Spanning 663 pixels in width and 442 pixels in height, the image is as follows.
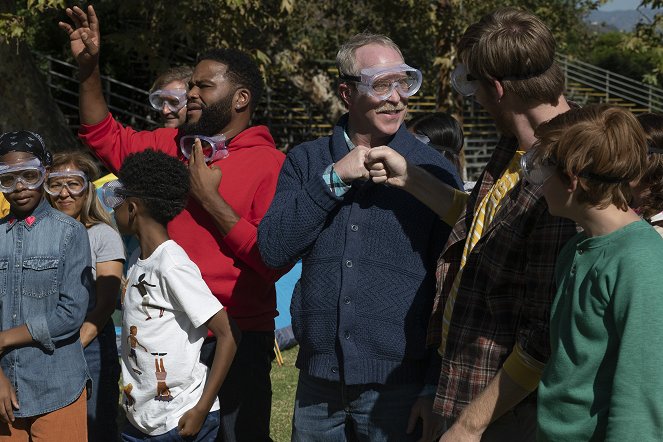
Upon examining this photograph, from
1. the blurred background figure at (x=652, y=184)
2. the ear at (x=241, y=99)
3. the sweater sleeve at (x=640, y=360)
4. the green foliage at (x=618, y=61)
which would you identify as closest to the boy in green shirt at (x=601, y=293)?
the sweater sleeve at (x=640, y=360)

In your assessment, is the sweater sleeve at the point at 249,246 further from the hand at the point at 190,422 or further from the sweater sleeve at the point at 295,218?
the hand at the point at 190,422

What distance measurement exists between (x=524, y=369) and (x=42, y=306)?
7.72 ft

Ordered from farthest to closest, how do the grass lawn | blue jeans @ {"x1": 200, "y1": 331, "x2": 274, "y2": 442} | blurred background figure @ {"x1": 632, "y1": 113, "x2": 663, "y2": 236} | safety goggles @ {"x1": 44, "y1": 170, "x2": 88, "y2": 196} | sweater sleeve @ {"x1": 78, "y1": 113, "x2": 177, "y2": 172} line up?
the grass lawn → safety goggles @ {"x1": 44, "y1": 170, "x2": 88, "y2": 196} → sweater sleeve @ {"x1": 78, "y1": 113, "x2": 177, "y2": 172} → blue jeans @ {"x1": 200, "y1": 331, "x2": 274, "y2": 442} → blurred background figure @ {"x1": 632, "y1": 113, "x2": 663, "y2": 236}

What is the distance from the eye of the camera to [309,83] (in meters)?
16.1

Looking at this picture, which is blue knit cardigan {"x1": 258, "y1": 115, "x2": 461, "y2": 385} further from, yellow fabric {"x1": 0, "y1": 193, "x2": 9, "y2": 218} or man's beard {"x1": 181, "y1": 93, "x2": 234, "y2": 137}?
yellow fabric {"x1": 0, "y1": 193, "x2": 9, "y2": 218}

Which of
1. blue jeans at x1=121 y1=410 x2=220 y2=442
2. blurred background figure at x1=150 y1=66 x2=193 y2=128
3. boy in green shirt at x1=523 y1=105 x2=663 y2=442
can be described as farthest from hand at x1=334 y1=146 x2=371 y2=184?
blurred background figure at x1=150 y1=66 x2=193 y2=128

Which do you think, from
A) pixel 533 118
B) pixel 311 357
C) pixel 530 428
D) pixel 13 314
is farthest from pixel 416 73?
pixel 13 314

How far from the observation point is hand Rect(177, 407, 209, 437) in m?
3.55

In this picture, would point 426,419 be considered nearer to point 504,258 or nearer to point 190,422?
point 504,258

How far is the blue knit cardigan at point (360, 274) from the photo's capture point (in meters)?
3.19

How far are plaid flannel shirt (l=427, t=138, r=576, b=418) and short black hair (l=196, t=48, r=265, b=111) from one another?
157 cm

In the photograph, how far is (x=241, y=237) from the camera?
3.70m

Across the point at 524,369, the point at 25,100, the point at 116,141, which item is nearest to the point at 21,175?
the point at 116,141

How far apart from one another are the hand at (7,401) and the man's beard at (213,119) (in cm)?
135
